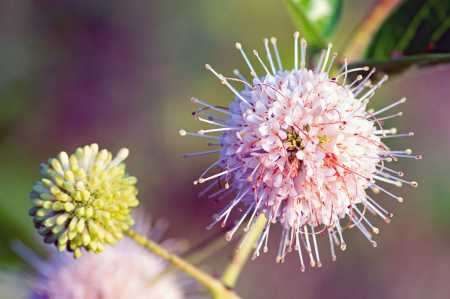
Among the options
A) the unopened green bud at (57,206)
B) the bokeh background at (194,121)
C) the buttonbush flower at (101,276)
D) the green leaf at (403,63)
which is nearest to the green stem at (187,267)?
the unopened green bud at (57,206)

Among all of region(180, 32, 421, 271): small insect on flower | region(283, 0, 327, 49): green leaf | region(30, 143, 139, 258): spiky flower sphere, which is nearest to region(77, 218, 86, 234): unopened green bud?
region(30, 143, 139, 258): spiky flower sphere

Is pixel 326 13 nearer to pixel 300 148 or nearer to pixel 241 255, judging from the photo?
pixel 300 148

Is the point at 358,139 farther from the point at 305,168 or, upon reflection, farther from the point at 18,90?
the point at 18,90

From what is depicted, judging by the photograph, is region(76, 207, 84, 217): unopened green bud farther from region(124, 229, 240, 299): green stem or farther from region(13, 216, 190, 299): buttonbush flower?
region(13, 216, 190, 299): buttonbush flower

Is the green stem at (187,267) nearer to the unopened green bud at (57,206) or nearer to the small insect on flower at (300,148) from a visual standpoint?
the unopened green bud at (57,206)

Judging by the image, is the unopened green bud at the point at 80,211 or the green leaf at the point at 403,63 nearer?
the unopened green bud at the point at 80,211

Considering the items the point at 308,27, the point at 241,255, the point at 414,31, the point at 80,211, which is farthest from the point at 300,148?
the point at 414,31
